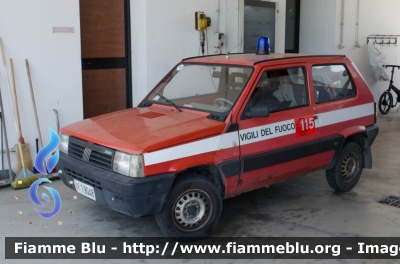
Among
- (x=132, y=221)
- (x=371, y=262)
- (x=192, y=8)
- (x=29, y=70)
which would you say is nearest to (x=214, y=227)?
(x=132, y=221)

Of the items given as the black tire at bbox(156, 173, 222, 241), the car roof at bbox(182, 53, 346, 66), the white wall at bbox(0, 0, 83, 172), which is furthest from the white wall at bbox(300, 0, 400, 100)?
the black tire at bbox(156, 173, 222, 241)

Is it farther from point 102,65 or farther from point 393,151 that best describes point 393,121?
point 102,65

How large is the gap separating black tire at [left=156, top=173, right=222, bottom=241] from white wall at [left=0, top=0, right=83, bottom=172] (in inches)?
124

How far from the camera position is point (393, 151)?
8469 mm

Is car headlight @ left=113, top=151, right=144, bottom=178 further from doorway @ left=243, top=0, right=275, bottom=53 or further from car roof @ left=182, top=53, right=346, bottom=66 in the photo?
doorway @ left=243, top=0, right=275, bottom=53

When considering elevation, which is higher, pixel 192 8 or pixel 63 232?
pixel 192 8

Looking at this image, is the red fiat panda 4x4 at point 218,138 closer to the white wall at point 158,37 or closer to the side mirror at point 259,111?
the side mirror at point 259,111

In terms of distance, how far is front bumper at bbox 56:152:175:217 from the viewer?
4.14 metres

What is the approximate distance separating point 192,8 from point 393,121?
5847mm

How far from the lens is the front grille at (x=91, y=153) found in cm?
438

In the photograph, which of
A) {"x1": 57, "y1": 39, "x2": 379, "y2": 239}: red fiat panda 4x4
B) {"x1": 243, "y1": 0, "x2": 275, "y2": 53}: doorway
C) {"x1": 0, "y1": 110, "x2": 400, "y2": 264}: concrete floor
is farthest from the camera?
{"x1": 243, "y1": 0, "x2": 275, "y2": 53}: doorway

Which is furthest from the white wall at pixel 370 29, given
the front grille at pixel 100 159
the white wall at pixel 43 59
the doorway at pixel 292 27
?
the front grille at pixel 100 159

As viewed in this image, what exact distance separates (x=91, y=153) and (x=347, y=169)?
10.6 feet

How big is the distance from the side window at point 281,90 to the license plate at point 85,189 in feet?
5.58
